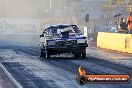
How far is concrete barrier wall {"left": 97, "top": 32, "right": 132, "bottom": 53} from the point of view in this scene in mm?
23969

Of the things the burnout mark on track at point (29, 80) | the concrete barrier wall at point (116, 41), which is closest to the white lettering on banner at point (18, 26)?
the concrete barrier wall at point (116, 41)

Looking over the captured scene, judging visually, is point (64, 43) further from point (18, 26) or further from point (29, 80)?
point (18, 26)

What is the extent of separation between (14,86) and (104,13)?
178 feet

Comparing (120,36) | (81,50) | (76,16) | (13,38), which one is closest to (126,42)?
(120,36)

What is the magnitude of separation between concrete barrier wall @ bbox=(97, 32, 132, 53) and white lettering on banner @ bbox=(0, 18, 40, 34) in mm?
16226

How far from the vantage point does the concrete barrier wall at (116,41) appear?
24.0 m

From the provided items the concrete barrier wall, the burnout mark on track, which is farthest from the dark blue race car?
the burnout mark on track

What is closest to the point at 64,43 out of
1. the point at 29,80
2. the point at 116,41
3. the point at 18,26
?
the point at 116,41

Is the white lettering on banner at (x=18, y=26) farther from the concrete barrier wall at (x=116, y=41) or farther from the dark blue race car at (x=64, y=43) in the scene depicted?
the dark blue race car at (x=64, y=43)

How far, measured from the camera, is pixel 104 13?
63562mm

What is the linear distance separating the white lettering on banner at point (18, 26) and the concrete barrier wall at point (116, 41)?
53.2 feet

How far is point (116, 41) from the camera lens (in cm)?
2603

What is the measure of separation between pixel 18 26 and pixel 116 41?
69.0 ft

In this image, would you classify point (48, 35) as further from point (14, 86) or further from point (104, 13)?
point (104, 13)
